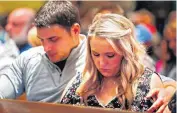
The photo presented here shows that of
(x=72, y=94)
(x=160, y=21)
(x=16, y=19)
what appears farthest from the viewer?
(x=16, y=19)

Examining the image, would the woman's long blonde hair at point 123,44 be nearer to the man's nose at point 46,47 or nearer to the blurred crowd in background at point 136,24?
the blurred crowd in background at point 136,24

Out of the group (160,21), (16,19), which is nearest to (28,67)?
(16,19)

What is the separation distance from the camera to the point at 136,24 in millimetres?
2178

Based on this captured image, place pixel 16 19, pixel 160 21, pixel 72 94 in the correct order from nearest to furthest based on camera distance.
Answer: pixel 160 21 < pixel 72 94 < pixel 16 19

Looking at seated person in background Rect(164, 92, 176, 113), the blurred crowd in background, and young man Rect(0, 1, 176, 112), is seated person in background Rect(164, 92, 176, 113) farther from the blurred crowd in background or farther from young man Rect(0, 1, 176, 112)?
young man Rect(0, 1, 176, 112)

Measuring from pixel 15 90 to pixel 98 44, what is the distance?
57 centimetres

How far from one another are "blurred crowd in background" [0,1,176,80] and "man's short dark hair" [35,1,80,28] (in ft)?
0.12

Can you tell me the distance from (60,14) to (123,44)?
0.38 meters

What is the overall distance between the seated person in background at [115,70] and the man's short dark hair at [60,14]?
130 millimetres

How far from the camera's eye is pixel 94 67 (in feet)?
7.34

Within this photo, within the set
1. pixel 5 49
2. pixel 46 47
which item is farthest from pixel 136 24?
pixel 5 49

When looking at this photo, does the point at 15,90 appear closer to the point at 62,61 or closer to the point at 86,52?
the point at 62,61

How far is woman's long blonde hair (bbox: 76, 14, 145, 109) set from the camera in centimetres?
213

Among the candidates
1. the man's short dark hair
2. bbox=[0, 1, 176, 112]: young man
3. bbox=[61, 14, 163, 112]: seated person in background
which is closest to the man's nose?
bbox=[0, 1, 176, 112]: young man
